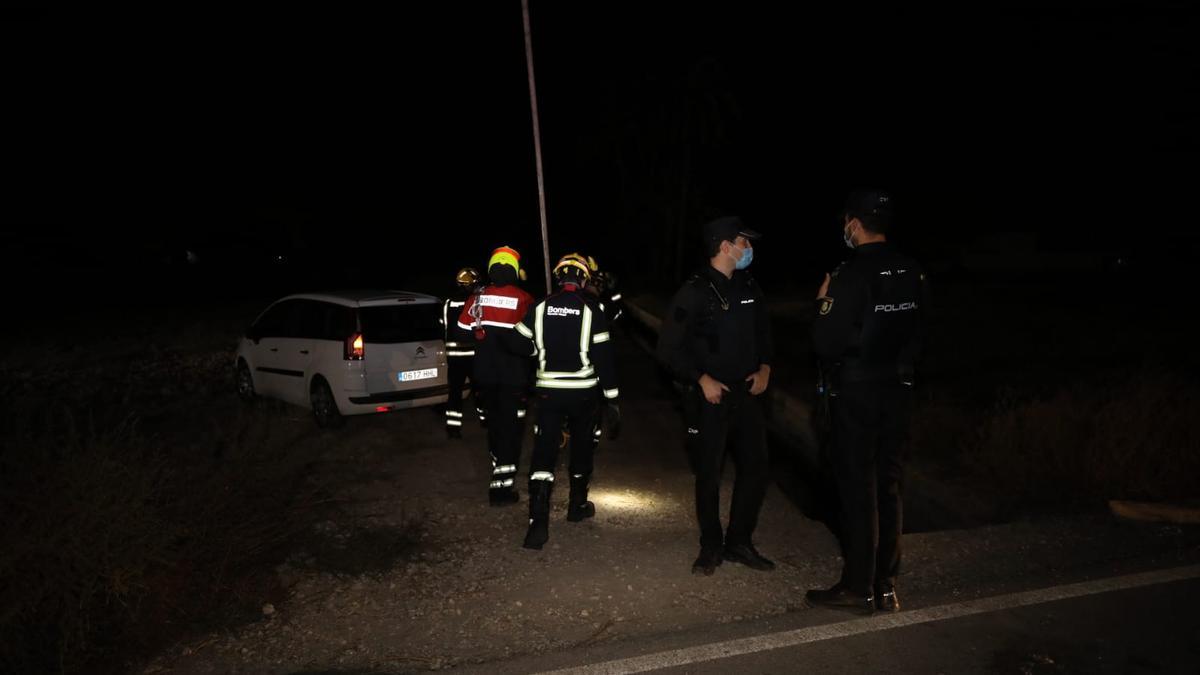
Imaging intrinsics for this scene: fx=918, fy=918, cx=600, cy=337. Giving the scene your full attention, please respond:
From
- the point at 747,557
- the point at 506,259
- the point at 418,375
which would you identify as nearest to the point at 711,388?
the point at 747,557

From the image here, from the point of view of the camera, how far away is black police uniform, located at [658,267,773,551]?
4.95 m

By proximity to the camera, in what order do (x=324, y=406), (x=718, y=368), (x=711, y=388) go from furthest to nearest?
(x=324, y=406)
(x=718, y=368)
(x=711, y=388)

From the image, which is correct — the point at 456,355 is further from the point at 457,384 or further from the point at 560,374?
the point at 560,374

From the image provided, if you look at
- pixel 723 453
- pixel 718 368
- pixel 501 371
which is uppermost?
pixel 718 368

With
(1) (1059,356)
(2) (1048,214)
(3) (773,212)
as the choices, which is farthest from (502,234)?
(1) (1059,356)

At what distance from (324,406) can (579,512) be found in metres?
4.36

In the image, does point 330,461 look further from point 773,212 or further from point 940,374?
point 773,212

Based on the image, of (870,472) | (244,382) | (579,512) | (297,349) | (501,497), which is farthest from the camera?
(244,382)

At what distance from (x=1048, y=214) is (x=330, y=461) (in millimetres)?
61879

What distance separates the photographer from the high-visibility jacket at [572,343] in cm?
584

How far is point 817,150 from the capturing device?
59.6 meters

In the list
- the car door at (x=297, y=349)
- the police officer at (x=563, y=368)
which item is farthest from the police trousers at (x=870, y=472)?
the car door at (x=297, y=349)

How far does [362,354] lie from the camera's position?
9133 mm

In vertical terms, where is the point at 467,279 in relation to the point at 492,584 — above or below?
above
